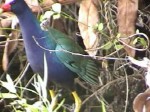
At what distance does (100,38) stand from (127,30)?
0.70ft

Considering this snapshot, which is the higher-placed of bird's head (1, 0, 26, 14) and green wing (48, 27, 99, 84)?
bird's head (1, 0, 26, 14)

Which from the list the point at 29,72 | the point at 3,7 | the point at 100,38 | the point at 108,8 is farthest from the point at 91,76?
the point at 29,72

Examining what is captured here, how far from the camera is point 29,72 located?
295 cm

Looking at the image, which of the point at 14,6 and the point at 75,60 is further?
the point at 75,60

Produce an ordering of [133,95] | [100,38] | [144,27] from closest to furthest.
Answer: [100,38]
[144,27]
[133,95]

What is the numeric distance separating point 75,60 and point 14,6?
0.36 m

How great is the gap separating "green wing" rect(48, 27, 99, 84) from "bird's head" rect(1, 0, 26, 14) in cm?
19

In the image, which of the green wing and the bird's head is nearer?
the bird's head

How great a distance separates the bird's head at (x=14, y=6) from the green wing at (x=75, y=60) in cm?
19

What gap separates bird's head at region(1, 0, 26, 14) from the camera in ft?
7.00

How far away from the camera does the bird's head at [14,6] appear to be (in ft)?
7.00

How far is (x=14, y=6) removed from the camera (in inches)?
84.9

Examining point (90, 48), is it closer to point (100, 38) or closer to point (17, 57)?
point (100, 38)

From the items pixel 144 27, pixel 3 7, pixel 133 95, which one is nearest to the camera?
pixel 3 7
